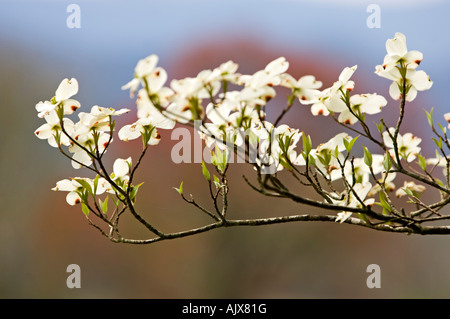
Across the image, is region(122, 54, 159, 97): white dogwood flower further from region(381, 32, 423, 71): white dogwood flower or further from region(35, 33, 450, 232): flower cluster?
region(381, 32, 423, 71): white dogwood flower

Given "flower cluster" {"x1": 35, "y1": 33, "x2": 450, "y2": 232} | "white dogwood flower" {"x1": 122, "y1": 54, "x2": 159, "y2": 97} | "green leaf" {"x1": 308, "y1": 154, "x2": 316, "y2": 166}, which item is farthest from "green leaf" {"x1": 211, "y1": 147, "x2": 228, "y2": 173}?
"white dogwood flower" {"x1": 122, "y1": 54, "x2": 159, "y2": 97}

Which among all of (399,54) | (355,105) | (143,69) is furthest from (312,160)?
(143,69)

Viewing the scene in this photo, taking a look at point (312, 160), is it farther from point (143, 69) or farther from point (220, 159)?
point (143, 69)

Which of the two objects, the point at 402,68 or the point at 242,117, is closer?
the point at 242,117

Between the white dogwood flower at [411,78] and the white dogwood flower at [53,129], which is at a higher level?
the white dogwood flower at [411,78]

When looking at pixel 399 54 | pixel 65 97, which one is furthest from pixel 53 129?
pixel 399 54

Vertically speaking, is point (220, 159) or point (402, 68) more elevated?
point (402, 68)

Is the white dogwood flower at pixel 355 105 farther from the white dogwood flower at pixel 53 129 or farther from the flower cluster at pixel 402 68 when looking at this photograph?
the white dogwood flower at pixel 53 129

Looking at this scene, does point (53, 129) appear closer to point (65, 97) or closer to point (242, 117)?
point (65, 97)

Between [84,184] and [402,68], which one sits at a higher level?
[402,68]

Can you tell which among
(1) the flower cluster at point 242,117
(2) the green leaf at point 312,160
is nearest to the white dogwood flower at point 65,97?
(1) the flower cluster at point 242,117

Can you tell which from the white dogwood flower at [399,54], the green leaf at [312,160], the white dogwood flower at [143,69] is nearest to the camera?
the white dogwood flower at [143,69]

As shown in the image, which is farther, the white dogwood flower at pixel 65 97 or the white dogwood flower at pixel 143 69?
the white dogwood flower at pixel 65 97
